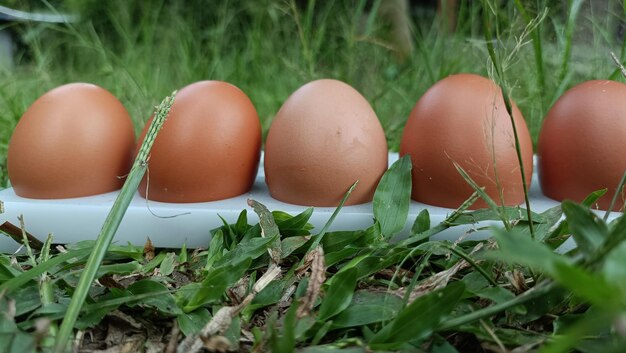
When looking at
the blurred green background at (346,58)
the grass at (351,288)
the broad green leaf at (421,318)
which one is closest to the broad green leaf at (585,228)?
the grass at (351,288)

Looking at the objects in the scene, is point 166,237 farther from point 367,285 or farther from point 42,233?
point 367,285

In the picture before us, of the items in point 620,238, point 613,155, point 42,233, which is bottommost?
point 42,233

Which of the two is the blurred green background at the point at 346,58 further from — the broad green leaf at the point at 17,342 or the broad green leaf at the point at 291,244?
the broad green leaf at the point at 17,342

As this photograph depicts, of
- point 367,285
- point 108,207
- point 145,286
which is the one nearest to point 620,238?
point 367,285

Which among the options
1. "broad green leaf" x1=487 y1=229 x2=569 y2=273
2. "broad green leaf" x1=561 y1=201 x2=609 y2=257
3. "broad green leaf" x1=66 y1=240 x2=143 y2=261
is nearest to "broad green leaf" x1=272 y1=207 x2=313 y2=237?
"broad green leaf" x1=66 y1=240 x2=143 y2=261

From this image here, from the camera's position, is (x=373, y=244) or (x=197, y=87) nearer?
(x=373, y=244)

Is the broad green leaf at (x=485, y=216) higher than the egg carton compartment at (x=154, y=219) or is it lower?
higher

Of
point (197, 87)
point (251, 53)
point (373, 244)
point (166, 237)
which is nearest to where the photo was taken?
point (373, 244)
